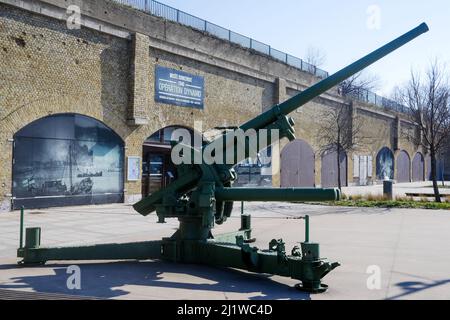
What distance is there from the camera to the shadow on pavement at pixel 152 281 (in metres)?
5.81

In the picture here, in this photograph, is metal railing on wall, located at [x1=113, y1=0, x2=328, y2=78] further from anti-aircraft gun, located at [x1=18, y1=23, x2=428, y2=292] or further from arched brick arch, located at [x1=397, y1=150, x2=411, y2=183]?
arched brick arch, located at [x1=397, y1=150, x2=411, y2=183]

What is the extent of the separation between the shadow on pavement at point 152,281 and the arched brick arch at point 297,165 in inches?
937

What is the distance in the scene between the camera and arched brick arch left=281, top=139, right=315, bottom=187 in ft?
101

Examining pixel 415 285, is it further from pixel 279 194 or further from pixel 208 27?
pixel 208 27

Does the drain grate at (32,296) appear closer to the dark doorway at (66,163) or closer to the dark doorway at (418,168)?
the dark doorway at (66,163)

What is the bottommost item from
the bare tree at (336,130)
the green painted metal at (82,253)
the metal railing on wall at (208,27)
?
the green painted metal at (82,253)

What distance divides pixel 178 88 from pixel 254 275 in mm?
16519

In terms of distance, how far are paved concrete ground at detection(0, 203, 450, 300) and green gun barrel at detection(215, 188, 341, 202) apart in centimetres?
115

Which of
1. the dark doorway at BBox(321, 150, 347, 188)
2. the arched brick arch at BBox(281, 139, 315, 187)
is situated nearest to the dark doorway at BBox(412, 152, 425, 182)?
the dark doorway at BBox(321, 150, 347, 188)

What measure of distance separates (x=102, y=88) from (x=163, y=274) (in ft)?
44.5

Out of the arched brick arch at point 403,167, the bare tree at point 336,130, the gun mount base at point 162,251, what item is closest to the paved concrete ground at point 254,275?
the gun mount base at point 162,251
